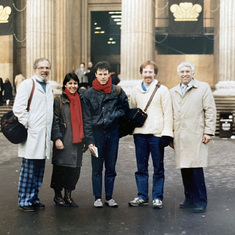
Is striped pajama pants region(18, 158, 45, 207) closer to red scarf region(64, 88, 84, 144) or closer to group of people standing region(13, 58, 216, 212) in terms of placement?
group of people standing region(13, 58, 216, 212)

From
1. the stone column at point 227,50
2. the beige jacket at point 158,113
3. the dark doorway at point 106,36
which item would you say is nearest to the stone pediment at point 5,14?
the dark doorway at point 106,36

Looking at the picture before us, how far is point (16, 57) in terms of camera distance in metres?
25.0

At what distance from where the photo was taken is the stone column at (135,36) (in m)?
17.2

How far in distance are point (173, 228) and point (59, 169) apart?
5.68 feet

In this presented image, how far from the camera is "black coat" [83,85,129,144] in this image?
5.54 metres

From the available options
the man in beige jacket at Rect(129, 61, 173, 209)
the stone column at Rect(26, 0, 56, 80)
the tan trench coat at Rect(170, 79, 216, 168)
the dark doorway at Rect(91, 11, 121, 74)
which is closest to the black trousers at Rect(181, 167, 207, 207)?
the tan trench coat at Rect(170, 79, 216, 168)

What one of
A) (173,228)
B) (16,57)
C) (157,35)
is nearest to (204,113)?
(173,228)

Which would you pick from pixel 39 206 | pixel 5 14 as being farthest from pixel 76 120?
pixel 5 14

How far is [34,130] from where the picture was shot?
5445 millimetres

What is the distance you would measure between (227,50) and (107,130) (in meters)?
13.4

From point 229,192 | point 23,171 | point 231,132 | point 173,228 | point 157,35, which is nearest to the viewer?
point 173,228

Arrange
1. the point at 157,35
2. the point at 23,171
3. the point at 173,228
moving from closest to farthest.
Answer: the point at 173,228 → the point at 23,171 → the point at 157,35

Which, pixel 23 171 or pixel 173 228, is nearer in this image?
pixel 173 228

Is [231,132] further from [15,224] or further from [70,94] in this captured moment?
[15,224]
